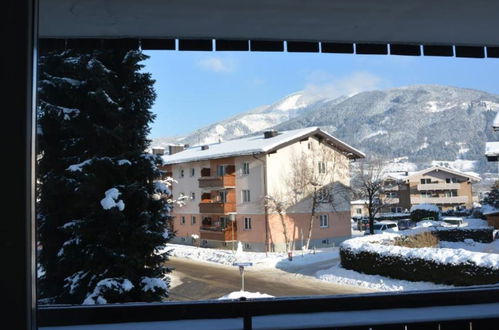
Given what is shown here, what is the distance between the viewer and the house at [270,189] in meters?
8.76

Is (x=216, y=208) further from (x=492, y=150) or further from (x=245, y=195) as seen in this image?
(x=492, y=150)

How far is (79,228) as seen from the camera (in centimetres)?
400

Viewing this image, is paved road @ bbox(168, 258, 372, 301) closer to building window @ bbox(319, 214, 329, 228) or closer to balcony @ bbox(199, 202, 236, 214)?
balcony @ bbox(199, 202, 236, 214)

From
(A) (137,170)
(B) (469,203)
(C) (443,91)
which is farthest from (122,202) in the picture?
(C) (443,91)

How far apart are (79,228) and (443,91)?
1149 cm

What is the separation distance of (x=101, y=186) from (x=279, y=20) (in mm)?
3543

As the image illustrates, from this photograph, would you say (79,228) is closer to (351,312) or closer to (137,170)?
(137,170)

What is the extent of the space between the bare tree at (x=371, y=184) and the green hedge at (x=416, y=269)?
1.75m

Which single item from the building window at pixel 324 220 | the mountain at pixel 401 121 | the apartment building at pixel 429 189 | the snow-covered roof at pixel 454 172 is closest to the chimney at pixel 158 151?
the mountain at pixel 401 121

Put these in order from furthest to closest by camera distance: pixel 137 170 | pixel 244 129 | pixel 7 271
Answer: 1. pixel 244 129
2. pixel 137 170
3. pixel 7 271

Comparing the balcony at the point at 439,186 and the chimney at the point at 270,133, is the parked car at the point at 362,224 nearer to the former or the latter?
the balcony at the point at 439,186

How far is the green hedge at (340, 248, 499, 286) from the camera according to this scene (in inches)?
243

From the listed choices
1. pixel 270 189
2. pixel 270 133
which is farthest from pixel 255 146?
pixel 270 189

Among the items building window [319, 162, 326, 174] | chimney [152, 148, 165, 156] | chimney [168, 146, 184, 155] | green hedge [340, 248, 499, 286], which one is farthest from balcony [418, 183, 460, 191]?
chimney [152, 148, 165, 156]
